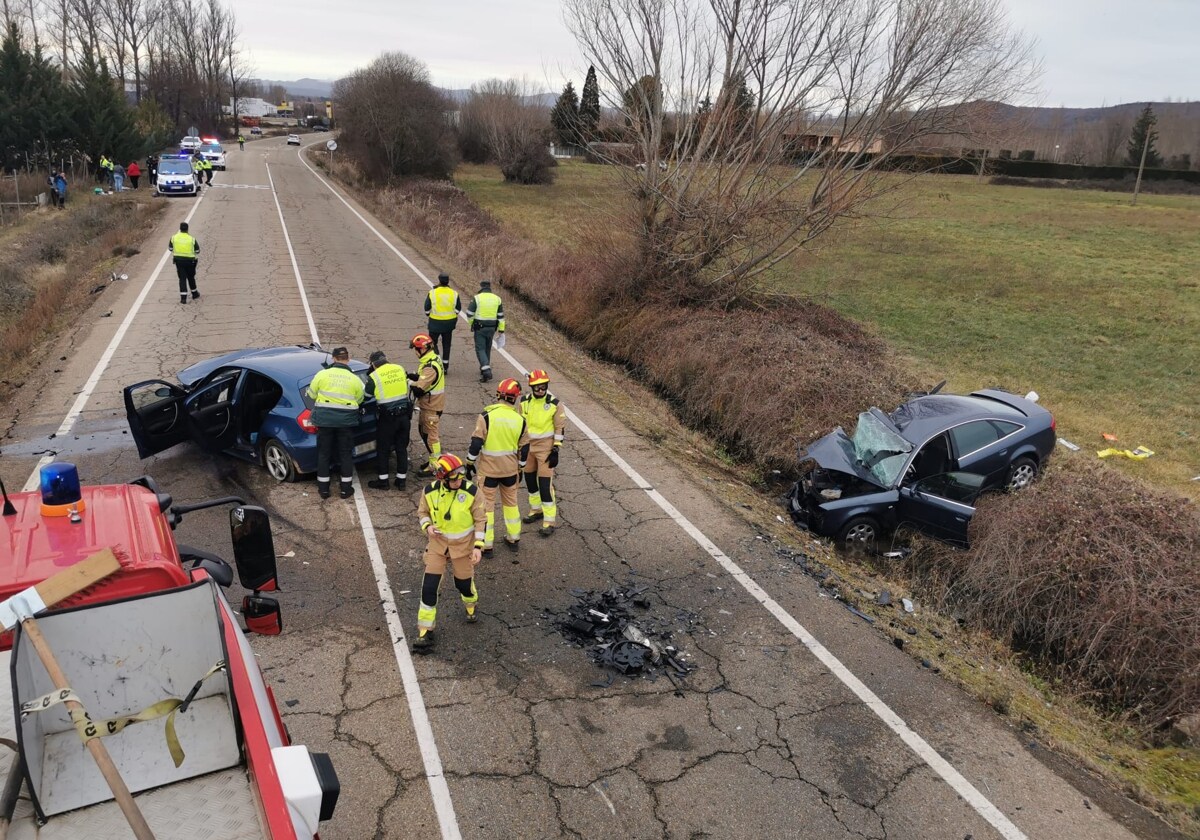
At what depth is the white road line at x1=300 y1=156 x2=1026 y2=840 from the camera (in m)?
5.10

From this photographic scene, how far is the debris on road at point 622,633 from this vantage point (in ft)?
20.6

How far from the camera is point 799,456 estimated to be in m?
10.7

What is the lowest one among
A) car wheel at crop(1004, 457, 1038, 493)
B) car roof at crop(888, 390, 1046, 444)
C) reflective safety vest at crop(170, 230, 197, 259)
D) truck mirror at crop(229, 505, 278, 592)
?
car wheel at crop(1004, 457, 1038, 493)

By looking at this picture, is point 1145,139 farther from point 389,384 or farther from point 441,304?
point 389,384

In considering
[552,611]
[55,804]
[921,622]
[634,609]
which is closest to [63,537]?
[55,804]

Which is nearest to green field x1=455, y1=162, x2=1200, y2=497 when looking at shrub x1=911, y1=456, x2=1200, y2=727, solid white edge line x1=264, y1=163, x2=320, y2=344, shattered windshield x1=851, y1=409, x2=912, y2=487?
shrub x1=911, y1=456, x2=1200, y2=727

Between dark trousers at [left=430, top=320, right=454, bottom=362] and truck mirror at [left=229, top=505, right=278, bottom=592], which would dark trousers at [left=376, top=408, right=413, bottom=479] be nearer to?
dark trousers at [left=430, top=320, right=454, bottom=362]

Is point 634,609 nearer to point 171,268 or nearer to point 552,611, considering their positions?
point 552,611

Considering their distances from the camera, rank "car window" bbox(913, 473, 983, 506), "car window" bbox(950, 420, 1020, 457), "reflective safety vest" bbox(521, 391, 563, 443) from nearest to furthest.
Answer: "reflective safety vest" bbox(521, 391, 563, 443)
"car window" bbox(913, 473, 983, 506)
"car window" bbox(950, 420, 1020, 457)

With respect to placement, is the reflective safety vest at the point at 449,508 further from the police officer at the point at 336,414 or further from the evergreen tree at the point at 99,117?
the evergreen tree at the point at 99,117

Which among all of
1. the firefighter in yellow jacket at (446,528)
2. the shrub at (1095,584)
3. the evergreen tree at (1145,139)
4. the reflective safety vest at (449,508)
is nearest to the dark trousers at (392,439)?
the firefighter in yellow jacket at (446,528)

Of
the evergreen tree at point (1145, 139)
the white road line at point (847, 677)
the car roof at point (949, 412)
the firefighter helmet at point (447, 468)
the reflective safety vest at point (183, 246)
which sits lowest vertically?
the white road line at point (847, 677)

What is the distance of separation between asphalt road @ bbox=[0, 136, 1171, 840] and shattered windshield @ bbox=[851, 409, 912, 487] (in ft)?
5.70

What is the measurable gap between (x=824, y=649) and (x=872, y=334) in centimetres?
1311
